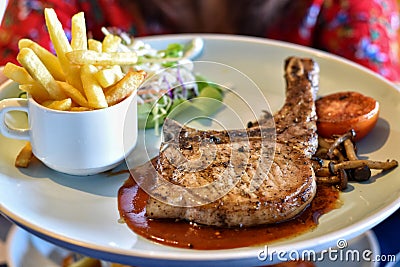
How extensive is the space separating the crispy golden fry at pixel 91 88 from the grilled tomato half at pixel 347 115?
0.66 meters

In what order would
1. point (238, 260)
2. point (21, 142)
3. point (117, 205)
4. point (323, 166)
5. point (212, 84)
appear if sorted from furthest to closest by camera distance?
point (212, 84), point (21, 142), point (323, 166), point (117, 205), point (238, 260)

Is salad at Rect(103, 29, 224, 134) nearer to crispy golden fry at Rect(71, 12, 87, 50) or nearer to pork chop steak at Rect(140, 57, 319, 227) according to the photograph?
pork chop steak at Rect(140, 57, 319, 227)

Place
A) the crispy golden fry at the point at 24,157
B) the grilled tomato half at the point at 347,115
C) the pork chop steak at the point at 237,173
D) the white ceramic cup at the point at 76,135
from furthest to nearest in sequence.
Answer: the grilled tomato half at the point at 347,115, the crispy golden fry at the point at 24,157, the white ceramic cup at the point at 76,135, the pork chop steak at the point at 237,173

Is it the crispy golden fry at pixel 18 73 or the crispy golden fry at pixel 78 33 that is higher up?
the crispy golden fry at pixel 78 33

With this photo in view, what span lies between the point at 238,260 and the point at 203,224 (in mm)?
178

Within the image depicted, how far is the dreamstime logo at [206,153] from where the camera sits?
1.14 metres

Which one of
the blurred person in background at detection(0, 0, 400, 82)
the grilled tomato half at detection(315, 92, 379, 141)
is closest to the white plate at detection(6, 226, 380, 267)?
the grilled tomato half at detection(315, 92, 379, 141)

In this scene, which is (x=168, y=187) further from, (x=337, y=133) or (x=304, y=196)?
(x=337, y=133)

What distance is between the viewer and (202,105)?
1611 mm

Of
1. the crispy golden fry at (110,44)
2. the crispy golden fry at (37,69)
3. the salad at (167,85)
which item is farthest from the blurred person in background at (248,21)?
the crispy golden fry at (37,69)

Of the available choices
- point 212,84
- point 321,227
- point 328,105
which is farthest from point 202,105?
point 321,227

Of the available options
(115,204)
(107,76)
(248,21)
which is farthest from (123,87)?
(248,21)

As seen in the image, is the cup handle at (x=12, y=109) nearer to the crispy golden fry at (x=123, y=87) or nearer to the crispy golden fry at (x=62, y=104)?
the crispy golden fry at (x=62, y=104)

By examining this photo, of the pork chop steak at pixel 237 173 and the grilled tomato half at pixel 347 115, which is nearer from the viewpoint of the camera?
the pork chop steak at pixel 237 173
